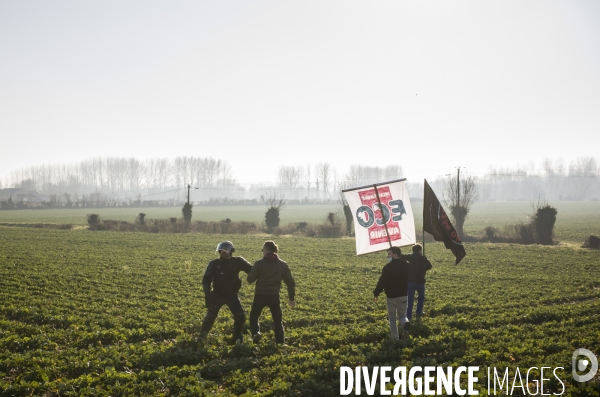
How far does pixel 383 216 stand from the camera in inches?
476

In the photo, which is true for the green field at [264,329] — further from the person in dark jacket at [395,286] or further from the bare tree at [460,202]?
the bare tree at [460,202]

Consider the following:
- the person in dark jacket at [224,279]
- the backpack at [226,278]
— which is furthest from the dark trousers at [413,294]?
the backpack at [226,278]

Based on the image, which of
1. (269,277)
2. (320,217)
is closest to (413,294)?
(269,277)

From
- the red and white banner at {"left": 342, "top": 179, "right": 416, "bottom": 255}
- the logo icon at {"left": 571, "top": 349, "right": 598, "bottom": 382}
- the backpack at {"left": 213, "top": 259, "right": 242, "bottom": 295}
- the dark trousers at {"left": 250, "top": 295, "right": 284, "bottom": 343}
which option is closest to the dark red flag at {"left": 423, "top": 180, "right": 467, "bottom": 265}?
the red and white banner at {"left": 342, "top": 179, "right": 416, "bottom": 255}

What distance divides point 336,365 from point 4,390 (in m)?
5.76

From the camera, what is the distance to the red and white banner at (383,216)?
12.1m

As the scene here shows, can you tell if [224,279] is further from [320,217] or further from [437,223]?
[320,217]

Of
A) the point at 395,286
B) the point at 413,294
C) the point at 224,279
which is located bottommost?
the point at 413,294

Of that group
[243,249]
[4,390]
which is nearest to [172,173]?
[243,249]

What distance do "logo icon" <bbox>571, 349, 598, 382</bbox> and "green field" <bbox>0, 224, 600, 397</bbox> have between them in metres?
0.15

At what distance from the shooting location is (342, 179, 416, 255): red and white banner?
39.6 ft

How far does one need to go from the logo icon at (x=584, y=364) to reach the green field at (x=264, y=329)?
0.50 feet

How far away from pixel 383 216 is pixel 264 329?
4.32 metres

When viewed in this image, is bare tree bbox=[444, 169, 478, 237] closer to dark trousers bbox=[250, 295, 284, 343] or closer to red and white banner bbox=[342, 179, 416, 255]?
red and white banner bbox=[342, 179, 416, 255]
